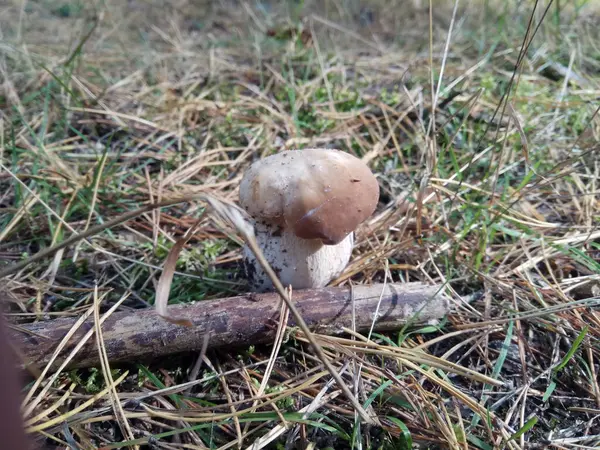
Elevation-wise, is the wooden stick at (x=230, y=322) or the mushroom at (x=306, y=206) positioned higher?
the mushroom at (x=306, y=206)

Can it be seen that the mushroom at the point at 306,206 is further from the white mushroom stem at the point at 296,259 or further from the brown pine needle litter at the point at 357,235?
the brown pine needle litter at the point at 357,235

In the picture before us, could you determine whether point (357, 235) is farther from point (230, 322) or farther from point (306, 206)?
point (230, 322)

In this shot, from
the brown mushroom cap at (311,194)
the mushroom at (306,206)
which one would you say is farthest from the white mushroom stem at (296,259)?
the brown mushroom cap at (311,194)

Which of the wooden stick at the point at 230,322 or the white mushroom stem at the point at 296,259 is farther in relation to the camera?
the white mushroom stem at the point at 296,259

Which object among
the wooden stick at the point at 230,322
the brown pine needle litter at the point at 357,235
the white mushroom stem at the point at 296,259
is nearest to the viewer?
the brown pine needle litter at the point at 357,235

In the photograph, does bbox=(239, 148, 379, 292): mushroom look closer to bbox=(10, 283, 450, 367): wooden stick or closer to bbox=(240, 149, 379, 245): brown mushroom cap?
bbox=(240, 149, 379, 245): brown mushroom cap

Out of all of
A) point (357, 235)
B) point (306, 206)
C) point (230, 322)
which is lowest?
point (357, 235)

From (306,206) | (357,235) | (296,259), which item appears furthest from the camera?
(357,235)

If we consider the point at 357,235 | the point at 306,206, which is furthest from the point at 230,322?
the point at 357,235
